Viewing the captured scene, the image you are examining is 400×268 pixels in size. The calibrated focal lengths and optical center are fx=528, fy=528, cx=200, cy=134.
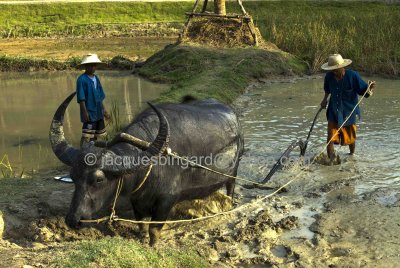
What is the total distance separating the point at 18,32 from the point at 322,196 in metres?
18.9

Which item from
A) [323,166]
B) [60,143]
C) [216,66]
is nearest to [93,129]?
[60,143]

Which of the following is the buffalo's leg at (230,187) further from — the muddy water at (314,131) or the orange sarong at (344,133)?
the orange sarong at (344,133)

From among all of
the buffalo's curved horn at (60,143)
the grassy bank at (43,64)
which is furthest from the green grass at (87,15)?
the buffalo's curved horn at (60,143)

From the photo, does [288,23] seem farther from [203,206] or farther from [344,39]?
[203,206]

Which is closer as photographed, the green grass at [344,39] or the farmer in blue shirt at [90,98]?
the farmer in blue shirt at [90,98]

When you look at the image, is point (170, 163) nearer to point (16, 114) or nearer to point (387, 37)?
point (16, 114)

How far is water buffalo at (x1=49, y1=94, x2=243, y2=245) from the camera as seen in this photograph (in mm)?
3697

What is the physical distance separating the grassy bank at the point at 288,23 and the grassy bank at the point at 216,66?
1.11 m

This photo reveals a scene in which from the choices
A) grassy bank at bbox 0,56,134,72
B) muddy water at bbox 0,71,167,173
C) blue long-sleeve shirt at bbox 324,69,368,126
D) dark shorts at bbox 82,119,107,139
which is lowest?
muddy water at bbox 0,71,167,173

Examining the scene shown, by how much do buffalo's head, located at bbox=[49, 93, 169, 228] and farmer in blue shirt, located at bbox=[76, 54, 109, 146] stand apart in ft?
6.95

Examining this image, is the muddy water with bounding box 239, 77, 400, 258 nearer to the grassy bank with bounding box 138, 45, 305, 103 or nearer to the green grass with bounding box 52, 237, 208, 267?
the grassy bank with bounding box 138, 45, 305, 103

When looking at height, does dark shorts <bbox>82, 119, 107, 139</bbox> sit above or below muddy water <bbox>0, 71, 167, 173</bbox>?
above

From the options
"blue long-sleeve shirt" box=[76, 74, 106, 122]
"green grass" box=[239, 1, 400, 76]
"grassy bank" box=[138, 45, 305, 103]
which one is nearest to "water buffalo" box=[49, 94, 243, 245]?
"blue long-sleeve shirt" box=[76, 74, 106, 122]

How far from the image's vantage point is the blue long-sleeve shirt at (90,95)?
6016 mm
